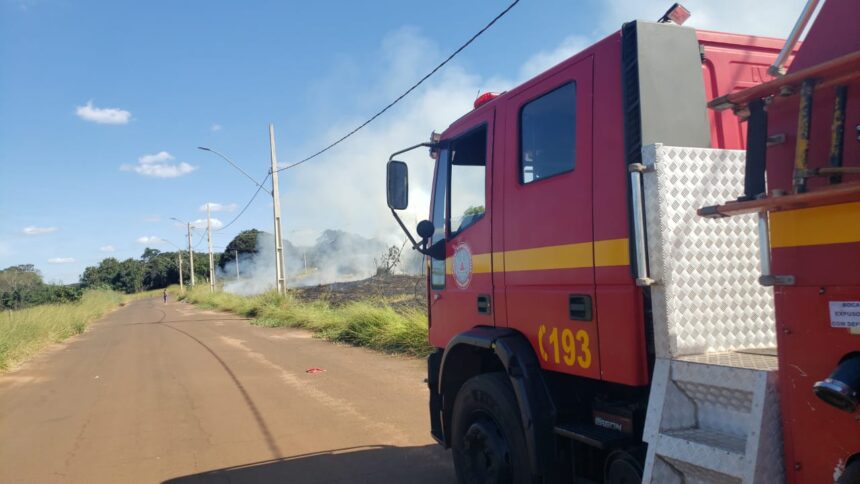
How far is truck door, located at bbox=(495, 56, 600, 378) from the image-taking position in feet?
9.90

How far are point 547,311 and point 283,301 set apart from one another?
22.5 m

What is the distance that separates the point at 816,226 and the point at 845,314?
281 millimetres

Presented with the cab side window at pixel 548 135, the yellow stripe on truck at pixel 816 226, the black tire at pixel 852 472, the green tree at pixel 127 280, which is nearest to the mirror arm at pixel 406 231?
the cab side window at pixel 548 135

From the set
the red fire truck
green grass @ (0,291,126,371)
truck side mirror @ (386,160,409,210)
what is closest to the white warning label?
the red fire truck

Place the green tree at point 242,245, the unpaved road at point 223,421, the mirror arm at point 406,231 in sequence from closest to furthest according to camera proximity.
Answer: the mirror arm at point 406,231
the unpaved road at point 223,421
the green tree at point 242,245

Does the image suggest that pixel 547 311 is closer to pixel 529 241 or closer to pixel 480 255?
pixel 529 241

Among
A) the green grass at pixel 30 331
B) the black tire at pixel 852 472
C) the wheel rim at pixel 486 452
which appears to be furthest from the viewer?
the green grass at pixel 30 331

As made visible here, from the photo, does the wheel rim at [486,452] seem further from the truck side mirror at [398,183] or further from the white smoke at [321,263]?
the white smoke at [321,263]

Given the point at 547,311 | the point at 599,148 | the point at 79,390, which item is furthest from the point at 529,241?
the point at 79,390

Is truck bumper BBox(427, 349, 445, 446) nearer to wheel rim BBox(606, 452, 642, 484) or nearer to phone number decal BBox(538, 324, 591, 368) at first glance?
phone number decal BBox(538, 324, 591, 368)

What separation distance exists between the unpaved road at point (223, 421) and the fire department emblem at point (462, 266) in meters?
1.88

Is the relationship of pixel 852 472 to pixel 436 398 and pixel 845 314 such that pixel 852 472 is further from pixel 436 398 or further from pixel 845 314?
pixel 436 398

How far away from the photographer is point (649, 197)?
262 cm

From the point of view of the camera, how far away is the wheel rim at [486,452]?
11.5 feet
